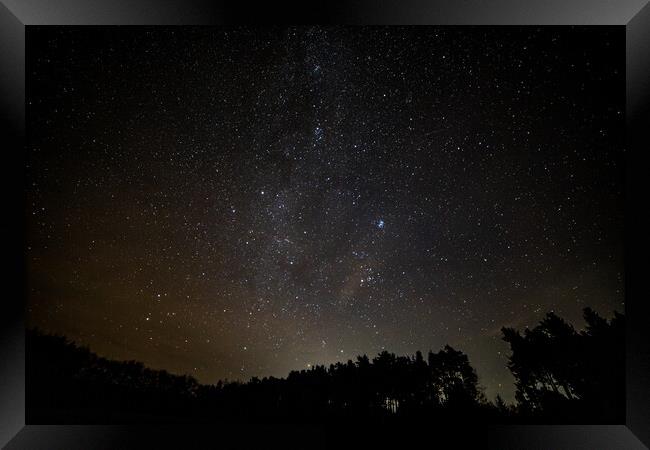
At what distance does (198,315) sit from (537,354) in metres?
2.54

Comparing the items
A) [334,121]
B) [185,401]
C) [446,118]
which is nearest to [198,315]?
[185,401]

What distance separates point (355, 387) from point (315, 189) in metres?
1.54

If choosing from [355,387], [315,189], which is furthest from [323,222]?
[355,387]

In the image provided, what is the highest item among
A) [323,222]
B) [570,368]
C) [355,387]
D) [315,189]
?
[315,189]

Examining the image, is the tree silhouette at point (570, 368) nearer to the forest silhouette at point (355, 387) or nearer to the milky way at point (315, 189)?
the forest silhouette at point (355, 387)

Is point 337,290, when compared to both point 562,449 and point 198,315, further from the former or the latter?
point 562,449

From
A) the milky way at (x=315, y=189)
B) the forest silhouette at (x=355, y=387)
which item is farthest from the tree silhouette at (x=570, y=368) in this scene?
the milky way at (x=315, y=189)

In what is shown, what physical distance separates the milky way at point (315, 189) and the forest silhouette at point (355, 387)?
11 cm

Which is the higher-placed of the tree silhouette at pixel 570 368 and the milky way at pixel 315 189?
the milky way at pixel 315 189

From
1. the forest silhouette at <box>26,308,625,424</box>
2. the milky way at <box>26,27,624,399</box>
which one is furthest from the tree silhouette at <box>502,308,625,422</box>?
the milky way at <box>26,27,624,399</box>

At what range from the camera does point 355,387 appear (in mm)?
3344

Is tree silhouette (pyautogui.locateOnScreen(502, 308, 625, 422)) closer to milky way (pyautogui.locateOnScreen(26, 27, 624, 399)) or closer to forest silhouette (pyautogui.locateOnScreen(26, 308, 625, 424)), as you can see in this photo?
forest silhouette (pyautogui.locateOnScreen(26, 308, 625, 424))

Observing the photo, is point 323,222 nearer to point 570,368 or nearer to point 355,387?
point 355,387

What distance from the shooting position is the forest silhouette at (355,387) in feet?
10.1
